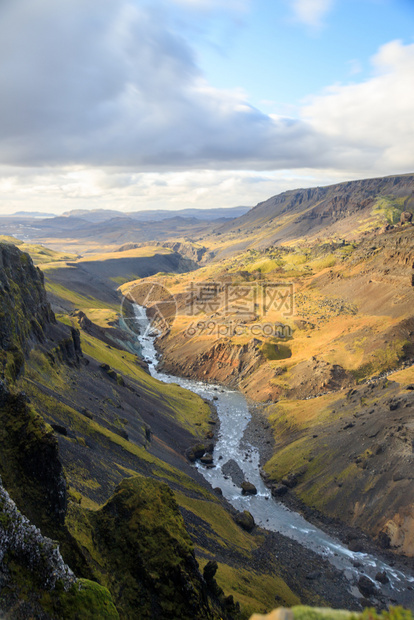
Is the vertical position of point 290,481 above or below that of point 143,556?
below

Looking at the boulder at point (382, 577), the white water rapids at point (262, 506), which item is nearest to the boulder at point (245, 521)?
the white water rapids at point (262, 506)

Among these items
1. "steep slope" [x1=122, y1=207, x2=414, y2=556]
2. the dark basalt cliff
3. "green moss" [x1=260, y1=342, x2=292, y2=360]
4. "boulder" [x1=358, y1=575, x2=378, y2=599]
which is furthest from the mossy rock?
"green moss" [x1=260, y1=342, x2=292, y2=360]

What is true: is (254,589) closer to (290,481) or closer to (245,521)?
(245,521)

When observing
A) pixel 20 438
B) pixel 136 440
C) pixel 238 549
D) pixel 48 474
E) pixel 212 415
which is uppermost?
pixel 20 438

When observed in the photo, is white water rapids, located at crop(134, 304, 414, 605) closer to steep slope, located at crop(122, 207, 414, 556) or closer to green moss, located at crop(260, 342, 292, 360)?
steep slope, located at crop(122, 207, 414, 556)

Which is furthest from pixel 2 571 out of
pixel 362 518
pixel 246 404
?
pixel 246 404

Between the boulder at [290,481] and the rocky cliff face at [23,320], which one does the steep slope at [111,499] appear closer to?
the rocky cliff face at [23,320]

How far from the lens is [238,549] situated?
32.9 m

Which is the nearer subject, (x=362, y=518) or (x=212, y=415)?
(x=362, y=518)

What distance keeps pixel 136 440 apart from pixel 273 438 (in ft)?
86.5

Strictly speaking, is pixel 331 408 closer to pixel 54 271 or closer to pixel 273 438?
pixel 273 438

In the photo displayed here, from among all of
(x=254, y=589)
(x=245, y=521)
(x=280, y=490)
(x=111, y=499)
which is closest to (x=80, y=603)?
(x=111, y=499)

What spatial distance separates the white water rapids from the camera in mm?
33906

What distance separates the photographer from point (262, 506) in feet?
151
